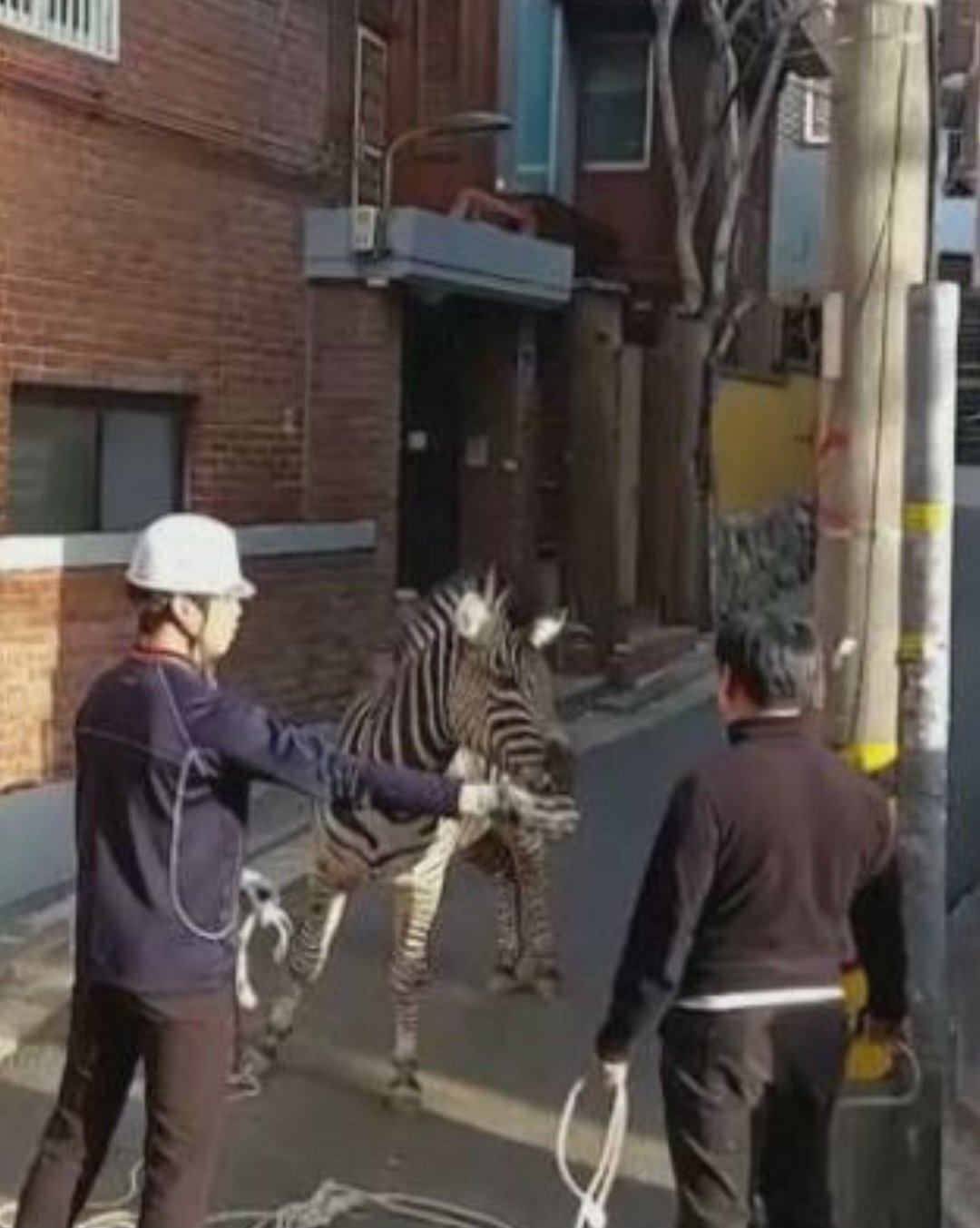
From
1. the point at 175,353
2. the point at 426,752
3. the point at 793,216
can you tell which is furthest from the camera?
the point at 793,216

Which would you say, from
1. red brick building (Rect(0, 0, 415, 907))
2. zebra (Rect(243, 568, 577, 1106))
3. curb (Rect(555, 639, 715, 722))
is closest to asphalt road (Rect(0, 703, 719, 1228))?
zebra (Rect(243, 568, 577, 1106))

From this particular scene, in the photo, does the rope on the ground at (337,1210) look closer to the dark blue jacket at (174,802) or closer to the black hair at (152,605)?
the dark blue jacket at (174,802)

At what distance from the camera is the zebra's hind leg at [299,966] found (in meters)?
7.69

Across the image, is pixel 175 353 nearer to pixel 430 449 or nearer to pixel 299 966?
pixel 299 966

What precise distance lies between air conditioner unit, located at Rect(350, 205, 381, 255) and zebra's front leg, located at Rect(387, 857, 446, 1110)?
6814 millimetres

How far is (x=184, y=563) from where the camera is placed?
4.91 metres

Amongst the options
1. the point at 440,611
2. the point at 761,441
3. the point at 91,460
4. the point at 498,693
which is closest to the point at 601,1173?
the point at 498,693

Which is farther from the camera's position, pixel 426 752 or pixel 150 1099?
pixel 426 752

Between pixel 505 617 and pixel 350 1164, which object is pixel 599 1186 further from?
pixel 505 617

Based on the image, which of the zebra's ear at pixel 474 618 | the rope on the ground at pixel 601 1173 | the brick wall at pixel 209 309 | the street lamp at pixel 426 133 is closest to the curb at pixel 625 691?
the brick wall at pixel 209 309

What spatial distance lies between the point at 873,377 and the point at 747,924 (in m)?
1.54

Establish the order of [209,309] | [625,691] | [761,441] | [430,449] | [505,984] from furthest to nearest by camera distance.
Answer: [761,441], [430,449], [625,691], [209,309], [505,984]

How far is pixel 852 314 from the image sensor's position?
5535mm

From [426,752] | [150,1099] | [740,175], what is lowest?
[150,1099]
